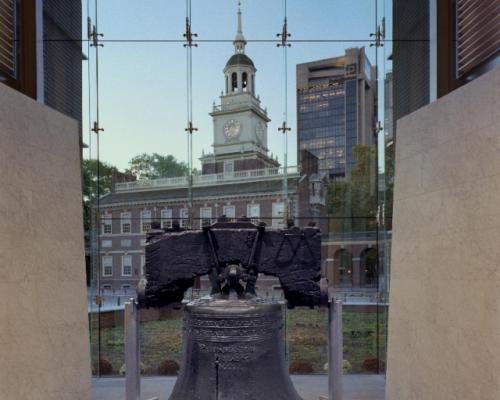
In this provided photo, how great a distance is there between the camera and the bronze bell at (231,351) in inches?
89.4

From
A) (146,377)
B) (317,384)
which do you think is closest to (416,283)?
(317,384)

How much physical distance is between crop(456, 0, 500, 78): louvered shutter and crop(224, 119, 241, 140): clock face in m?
3.41

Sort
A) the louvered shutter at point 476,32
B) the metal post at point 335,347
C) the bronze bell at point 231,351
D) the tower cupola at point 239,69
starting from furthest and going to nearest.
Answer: the tower cupola at point 239,69 < the louvered shutter at point 476,32 < the metal post at point 335,347 < the bronze bell at point 231,351

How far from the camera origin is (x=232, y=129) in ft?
23.0

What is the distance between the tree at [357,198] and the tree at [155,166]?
248 cm

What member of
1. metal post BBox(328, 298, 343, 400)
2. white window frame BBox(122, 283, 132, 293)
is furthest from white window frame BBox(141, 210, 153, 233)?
metal post BBox(328, 298, 343, 400)

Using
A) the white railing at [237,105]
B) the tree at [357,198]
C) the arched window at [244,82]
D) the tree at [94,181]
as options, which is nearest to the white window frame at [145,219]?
the tree at [94,181]

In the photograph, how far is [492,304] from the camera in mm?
2992

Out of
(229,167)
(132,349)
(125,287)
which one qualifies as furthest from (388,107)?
(132,349)

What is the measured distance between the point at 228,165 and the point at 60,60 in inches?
112

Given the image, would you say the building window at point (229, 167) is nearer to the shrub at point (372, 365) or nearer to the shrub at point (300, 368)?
the shrub at point (300, 368)

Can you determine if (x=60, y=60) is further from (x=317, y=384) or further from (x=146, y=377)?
(x=317, y=384)

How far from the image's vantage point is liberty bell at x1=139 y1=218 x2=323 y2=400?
2.28 meters

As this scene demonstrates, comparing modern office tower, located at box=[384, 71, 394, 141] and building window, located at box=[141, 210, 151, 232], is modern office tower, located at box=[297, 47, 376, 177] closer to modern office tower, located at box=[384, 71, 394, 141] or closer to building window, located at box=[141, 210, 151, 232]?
modern office tower, located at box=[384, 71, 394, 141]
